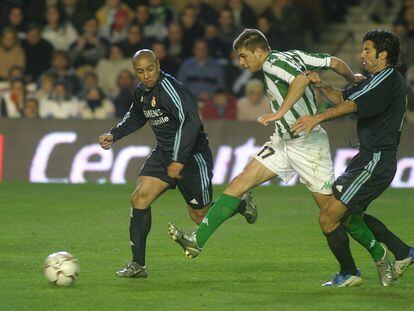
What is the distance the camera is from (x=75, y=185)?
15.9 metres

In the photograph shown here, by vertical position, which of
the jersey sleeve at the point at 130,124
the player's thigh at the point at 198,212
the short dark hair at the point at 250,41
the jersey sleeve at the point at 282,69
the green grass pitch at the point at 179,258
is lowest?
the green grass pitch at the point at 179,258

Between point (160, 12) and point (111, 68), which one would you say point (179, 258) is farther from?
point (160, 12)

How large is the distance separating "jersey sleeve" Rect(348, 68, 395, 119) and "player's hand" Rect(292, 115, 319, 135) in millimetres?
389

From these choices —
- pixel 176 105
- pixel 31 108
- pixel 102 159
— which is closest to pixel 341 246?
pixel 176 105

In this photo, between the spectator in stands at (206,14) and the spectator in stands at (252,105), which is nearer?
the spectator in stands at (252,105)

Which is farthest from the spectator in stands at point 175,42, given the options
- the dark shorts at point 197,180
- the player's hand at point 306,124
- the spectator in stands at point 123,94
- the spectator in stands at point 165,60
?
the player's hand at point 306,124

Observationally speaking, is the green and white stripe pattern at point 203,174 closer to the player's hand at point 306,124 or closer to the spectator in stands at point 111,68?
the player's hand at point 306,124

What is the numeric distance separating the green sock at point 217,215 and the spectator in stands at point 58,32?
1112cm

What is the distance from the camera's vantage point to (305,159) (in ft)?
27.6

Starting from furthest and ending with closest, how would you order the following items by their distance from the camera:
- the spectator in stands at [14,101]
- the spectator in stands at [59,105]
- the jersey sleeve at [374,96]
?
the spectator in stands at [59,105] < the spectator in stands at [14,101] < the jersey sleeve at [374,96]

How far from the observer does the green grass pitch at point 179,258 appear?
25.0ft

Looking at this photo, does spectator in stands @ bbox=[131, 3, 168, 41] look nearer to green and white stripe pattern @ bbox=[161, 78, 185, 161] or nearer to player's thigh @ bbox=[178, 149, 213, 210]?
player's thigh @ bbox=[178, 149, 213, 210]

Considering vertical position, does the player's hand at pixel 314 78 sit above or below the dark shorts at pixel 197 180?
above

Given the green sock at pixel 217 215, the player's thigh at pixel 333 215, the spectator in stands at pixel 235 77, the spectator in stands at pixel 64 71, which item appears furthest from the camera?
the spectator in stands at pixel 235 77
